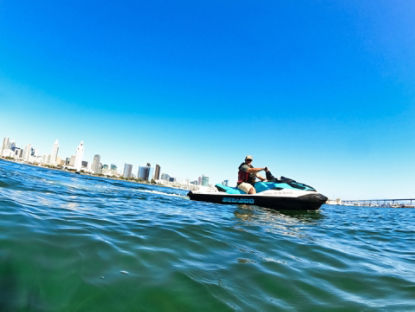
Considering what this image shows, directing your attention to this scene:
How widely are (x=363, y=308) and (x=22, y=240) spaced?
365 cm

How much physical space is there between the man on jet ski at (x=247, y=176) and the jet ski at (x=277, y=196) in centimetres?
26

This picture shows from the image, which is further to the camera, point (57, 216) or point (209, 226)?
point (209, 226)

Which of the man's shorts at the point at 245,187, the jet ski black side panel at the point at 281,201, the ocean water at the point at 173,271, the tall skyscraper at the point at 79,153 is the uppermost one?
the tall skyscraper at the point at 79,153

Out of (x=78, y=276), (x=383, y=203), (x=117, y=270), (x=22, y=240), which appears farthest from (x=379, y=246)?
(x=383, y=203)

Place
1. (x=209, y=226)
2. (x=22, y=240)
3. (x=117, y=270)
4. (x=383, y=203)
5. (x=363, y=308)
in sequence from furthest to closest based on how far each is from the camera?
(x=383, y=203) < (x=209, y=226) < (x=22, y=240) < (x=117, y=270) < (x=363, y=308)

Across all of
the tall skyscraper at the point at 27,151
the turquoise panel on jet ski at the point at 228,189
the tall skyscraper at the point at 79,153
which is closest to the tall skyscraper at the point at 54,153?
the tall skyscraper at the point at 27,151

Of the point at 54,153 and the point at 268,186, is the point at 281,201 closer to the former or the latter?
the point at 268,186

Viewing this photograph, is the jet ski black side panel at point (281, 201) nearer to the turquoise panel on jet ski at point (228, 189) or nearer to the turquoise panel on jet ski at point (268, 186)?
the turquoise panel on jet ski at point (228, 189)

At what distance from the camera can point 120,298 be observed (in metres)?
1.88

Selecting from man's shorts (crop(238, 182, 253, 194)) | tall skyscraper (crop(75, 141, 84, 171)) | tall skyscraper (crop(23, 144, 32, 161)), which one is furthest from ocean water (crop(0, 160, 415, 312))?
tall skyscraper (crop(23, 144, 32, 161))

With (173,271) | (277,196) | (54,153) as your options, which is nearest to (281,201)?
(277,196)

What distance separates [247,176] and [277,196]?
6.47ft

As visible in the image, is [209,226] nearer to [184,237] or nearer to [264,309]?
[184,237]

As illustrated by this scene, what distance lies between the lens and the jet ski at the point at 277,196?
31.5 ft
